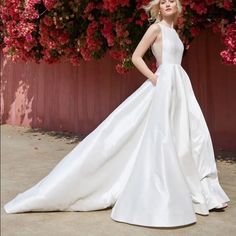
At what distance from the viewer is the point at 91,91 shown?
32.7 ft

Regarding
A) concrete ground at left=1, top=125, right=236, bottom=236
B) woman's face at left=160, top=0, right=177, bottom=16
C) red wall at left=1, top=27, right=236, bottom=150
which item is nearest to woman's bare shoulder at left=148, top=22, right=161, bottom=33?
woman's face at left=160, top=0, right=177, bottom=16

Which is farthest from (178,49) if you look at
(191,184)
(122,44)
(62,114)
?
(62,114)

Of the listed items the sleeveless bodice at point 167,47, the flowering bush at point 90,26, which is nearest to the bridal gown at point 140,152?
the sleeveless bodice at point 167,47

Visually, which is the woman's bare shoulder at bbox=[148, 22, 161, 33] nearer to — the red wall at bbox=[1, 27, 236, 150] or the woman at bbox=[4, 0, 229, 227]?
the woman at bbox=[4, 0, 229, 227]

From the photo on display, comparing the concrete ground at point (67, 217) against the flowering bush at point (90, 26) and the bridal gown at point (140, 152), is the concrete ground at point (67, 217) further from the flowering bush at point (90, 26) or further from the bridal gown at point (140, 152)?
the flowering bush at point (90, 26)

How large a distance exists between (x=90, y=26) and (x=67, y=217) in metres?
4.23

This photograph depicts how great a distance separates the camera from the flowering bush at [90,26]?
6297 millimetres

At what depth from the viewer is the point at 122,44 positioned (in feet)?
23.3

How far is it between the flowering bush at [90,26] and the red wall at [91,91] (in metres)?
0.80

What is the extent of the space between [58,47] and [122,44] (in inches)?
66.8

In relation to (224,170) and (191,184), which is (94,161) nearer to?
(191,184)

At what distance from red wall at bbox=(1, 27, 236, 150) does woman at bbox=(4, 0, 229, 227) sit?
320 centimetres

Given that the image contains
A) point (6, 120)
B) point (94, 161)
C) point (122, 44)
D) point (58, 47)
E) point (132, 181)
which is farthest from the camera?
point (6, 120)

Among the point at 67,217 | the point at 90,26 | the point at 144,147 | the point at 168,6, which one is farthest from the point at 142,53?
the point at 90,26
